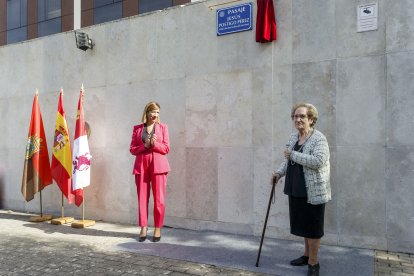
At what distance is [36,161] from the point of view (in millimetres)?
6805

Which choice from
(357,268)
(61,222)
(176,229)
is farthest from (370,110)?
(61,222)

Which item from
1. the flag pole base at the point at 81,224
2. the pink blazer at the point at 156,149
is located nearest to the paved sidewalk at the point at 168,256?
the flag pole base at the point at 81,224

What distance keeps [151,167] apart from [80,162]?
1.56 metres

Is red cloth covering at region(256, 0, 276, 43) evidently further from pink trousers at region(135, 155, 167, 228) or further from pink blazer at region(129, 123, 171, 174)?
pink trousers at region(135, 155, 167, 228)

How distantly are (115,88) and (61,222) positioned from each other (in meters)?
2.44

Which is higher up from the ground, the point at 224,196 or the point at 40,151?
the point at 40,151

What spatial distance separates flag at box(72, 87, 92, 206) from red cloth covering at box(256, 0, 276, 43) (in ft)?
10.3

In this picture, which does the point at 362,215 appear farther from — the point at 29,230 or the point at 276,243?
the point at 29,230

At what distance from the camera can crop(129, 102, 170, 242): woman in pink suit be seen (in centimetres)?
530

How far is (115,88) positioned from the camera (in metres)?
6.75

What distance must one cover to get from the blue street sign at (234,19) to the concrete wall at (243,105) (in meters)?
0.12

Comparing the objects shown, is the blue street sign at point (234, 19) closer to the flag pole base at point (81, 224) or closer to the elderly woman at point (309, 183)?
the elderly woman at point (309, 183)

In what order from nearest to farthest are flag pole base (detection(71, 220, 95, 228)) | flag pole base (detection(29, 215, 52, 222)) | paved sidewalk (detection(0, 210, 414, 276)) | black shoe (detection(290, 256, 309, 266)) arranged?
paved sidewalk (detection(0, 210, 414, 276)) < black shoe (detection(290, 256, 309, 266)) < flag pole base (detection(71, 220, 95, 228)) < flag pole base (detection(29, 215, 52, 222))

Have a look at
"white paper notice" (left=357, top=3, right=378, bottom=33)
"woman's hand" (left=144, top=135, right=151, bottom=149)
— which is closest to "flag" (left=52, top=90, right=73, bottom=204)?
"woman's hand" (left=144, top=135, right=151, bottom=149)
